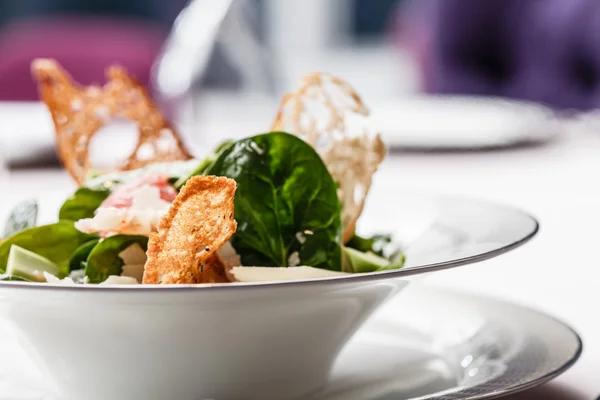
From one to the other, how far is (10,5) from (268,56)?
4.99m

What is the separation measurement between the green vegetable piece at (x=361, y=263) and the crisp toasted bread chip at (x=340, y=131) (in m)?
0.04

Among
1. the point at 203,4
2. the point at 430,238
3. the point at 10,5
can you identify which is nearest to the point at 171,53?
the point at 203,4

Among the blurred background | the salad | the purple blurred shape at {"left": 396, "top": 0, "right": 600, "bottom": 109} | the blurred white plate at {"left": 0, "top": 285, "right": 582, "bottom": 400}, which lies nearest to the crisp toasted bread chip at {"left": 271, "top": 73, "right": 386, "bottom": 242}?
the salad

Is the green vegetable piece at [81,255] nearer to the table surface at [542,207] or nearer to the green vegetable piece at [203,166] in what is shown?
the green vegetable piece at [203,166]

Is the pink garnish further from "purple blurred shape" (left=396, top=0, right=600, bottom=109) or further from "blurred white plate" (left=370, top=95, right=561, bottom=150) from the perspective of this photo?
"purple blurred shape" (left=396, top=0, right=600, bottom=109)

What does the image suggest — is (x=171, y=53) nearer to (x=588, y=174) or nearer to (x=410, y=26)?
(x=588, y=174)

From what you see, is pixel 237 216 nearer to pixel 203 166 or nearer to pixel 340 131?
pixel 203 166

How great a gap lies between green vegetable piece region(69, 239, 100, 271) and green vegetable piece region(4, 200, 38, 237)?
0.11 meters

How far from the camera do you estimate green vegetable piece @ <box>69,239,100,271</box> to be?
740 millimetres

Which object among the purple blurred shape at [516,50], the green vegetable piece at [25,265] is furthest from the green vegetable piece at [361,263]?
the purple blurred shape at [516,50]

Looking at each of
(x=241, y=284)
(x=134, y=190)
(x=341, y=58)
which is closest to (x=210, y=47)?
(x=134, y=190)

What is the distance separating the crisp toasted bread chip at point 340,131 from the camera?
0.83 m

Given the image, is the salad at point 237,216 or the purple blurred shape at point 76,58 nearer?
the salad at point 237,216

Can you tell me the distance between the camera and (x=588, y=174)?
1586 millimetres
